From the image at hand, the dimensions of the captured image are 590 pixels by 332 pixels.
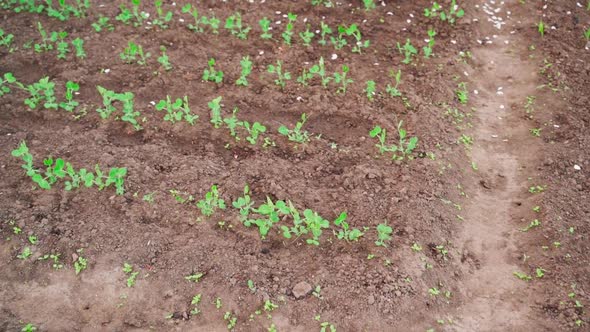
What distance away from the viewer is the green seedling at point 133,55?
487cm

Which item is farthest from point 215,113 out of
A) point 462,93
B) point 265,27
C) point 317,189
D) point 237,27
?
point 462,93

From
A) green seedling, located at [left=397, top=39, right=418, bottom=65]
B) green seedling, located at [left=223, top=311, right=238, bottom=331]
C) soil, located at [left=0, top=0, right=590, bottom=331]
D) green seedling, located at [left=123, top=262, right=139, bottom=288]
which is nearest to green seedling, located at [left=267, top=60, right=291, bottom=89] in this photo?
soil, located at [left=0, top=0, right=590, bottom=331]

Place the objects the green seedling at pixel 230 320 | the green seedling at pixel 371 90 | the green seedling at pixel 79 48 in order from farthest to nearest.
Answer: the green seedling at pixel 79 48 → the green seedling at pixel 371 90 → the green seedling at pixel 230 320

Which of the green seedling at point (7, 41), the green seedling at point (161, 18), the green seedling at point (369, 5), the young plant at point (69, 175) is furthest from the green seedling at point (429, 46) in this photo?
the green seedling at point (7, 41)

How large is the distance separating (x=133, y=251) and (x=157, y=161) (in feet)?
2.66

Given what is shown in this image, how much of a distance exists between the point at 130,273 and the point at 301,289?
1.11 m

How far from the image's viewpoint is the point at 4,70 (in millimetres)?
4859

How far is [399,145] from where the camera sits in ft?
14.1

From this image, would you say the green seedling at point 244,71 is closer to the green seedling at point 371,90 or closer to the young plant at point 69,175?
the green seedling at point 371,90

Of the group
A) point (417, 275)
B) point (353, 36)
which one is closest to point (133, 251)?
point (417, 275)

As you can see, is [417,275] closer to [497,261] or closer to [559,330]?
[497,261]

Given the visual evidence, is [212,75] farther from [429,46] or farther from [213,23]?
[429,46]

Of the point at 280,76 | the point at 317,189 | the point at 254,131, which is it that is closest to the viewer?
the point at 317,189

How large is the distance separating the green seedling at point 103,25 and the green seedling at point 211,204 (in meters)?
2.53
